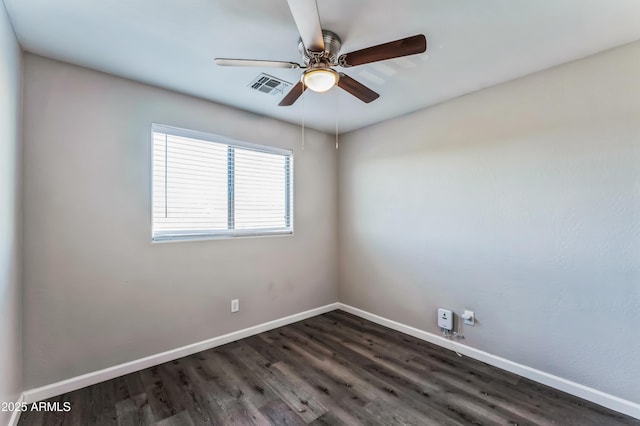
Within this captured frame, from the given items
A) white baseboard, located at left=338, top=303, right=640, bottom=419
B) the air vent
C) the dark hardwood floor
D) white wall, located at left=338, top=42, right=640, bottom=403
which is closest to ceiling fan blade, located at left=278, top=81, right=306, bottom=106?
the air vent

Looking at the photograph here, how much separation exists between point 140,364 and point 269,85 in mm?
2521

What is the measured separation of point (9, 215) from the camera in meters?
1.64

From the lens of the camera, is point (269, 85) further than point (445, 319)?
No

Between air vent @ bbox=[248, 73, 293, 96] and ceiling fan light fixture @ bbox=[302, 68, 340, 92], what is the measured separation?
0.72m

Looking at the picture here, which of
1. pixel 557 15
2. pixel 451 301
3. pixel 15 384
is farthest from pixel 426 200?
pixel 15 384

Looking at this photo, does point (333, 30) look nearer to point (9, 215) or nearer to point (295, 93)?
point (295, 93)

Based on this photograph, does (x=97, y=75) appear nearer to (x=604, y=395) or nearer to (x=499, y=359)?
(x=499, y=359)

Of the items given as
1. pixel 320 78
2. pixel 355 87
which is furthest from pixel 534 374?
pixel 320 78

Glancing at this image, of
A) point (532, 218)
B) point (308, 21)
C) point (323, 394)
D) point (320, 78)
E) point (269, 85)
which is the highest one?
point (269, 85)

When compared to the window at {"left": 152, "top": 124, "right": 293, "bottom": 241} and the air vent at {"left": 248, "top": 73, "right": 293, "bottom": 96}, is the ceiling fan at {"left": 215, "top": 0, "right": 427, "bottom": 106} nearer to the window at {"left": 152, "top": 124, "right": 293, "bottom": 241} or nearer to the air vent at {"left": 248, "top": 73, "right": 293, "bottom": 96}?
the air vent at {"left": 248, "top": 73, "right": 293, "bottom": 96}

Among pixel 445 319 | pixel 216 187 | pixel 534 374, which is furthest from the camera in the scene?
pixel 216 187

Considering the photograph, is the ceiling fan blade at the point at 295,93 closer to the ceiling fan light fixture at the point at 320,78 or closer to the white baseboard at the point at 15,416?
the ceiling fan light fixture at the point at 320,78

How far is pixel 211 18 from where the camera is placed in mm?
1606

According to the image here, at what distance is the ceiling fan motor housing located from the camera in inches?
62.8
